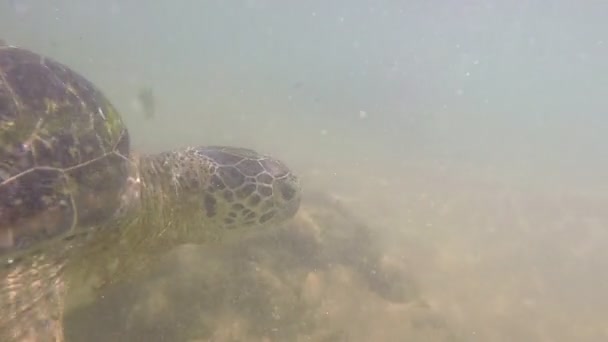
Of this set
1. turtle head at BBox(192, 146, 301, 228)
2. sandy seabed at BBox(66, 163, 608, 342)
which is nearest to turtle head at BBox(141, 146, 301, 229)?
turtle head at BBox(192, 146, 301, 228)

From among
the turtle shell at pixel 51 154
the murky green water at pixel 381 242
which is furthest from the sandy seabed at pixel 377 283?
the turtle shell at pixel 51 154

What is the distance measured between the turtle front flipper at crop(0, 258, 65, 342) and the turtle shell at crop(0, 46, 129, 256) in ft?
0.53

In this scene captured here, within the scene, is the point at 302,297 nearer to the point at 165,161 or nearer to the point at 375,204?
the point at 165,161

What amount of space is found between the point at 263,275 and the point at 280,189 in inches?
27.5

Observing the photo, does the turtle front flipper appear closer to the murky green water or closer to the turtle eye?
the murky green water

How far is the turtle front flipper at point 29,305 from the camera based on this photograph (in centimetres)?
198

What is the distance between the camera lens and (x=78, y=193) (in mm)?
2236

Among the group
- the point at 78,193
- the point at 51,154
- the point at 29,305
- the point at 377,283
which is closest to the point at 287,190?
the point at 377,283

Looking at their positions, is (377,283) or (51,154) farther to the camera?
(377,283)

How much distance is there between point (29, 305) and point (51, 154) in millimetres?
697

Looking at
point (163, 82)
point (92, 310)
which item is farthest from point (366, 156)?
point (163, 82)

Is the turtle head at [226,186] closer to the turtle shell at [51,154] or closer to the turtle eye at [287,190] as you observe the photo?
the turtle eye at [287,190]

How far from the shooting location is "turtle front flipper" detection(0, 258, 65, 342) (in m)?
1.98

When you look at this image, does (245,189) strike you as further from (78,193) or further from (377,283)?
(377,283)
